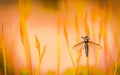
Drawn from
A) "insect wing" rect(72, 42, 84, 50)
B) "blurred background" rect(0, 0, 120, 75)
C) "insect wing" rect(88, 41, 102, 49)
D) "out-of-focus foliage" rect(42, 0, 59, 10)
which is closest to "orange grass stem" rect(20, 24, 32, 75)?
"blurred background" rect(0, 0, 120, 75)

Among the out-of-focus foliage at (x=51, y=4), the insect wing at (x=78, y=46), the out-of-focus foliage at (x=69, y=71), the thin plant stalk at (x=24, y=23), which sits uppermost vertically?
the out-of-focus foliage at (x=51, y=4)

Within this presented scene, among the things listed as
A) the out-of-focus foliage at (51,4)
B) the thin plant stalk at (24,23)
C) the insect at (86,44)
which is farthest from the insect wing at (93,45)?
the thin plant stalk at (24,23)

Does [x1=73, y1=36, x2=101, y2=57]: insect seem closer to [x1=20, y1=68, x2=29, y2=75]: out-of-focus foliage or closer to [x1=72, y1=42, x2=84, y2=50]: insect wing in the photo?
[x1=72, y1=42, x2=84, y2=50]: insect wing

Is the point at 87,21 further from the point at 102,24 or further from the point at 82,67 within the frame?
the point at 82,67

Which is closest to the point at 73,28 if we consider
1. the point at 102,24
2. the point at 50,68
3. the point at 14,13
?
the point at 102,24

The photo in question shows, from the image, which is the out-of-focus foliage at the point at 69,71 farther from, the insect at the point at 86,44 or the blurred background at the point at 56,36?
the insect at the point at 86,44

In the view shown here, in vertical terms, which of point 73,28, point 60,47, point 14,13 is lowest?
point 60,47

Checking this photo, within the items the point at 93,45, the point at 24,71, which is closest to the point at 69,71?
the point at 93,45

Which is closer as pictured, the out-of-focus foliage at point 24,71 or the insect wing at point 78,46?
the out-of-focus foliage at point 24,71

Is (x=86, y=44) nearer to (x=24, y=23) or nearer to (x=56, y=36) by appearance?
(x=56, y=36)
